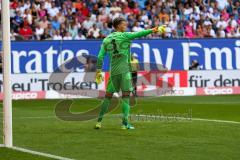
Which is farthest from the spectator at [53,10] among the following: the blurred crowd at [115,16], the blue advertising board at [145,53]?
the blue advertising board at [145,53]

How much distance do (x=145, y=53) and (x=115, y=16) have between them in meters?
2.75

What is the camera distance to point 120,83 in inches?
659

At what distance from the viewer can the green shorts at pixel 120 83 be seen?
16641 mm

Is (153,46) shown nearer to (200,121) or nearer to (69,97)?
(69,97)

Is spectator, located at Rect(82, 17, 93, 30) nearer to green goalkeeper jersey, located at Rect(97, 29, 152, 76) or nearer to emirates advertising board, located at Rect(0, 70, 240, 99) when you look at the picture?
emirates advertising board, located at Rect(0, 70, 240, 99)

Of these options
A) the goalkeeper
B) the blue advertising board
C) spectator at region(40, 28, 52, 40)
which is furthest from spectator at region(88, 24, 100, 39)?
the goalkeeper

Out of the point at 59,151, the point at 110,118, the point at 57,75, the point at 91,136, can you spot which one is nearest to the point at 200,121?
the point at 110,118

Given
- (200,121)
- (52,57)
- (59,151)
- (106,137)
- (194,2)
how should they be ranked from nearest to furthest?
(59,151) < (106,137) < (200,121) < (52,57) < (194,2)

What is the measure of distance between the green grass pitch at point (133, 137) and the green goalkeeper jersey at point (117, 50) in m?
1.31

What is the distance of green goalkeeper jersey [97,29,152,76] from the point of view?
16.4 m

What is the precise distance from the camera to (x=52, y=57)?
29.8 metres

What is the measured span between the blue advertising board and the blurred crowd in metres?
0.77

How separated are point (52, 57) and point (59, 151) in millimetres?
17485

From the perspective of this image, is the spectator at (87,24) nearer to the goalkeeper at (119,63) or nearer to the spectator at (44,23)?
the spectator at (44,23)
